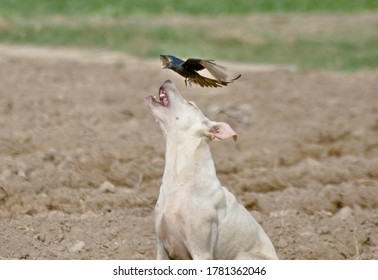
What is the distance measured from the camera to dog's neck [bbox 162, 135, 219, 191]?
7020mm

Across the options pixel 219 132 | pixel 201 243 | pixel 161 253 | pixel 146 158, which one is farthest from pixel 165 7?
pixel 201 243

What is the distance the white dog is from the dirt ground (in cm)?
123

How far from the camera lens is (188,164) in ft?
23.1

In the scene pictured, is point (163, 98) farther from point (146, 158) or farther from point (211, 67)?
point (146, 158)

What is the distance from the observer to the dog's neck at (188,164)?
702 centimetres

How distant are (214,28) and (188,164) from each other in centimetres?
1904

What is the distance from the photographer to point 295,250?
331 inches

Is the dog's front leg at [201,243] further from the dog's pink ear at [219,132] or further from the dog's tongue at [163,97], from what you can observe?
the dog's tongue at [163,97]

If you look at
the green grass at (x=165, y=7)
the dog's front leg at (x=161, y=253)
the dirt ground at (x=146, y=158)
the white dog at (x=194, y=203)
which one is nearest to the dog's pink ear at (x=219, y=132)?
the white dog at (x=194, y=203)

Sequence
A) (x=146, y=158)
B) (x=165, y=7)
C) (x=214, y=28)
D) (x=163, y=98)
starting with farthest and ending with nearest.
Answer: (x=165, y=7) < (x=214, y=28) < (x=146, y=158) < (x=163, y=98)

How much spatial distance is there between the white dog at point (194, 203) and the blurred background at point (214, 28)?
13.5 metres
